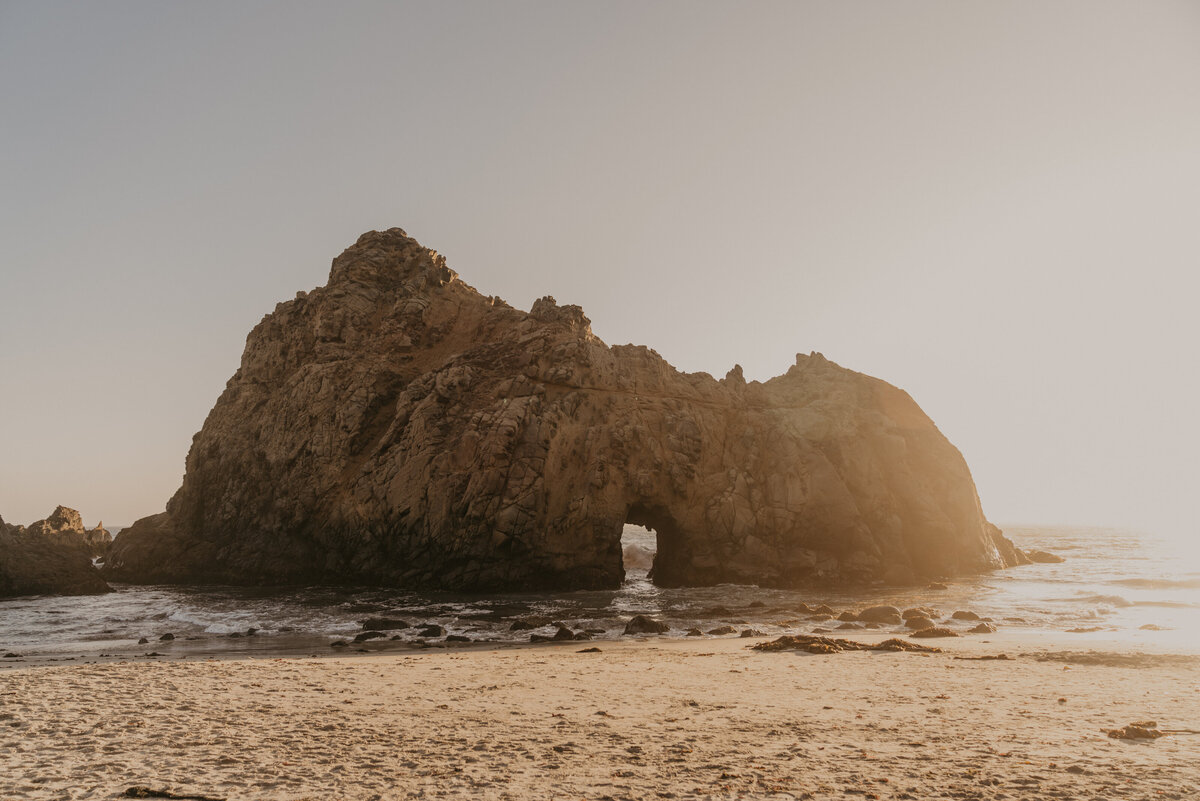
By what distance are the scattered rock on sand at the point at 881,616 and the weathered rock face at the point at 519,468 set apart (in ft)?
44.7

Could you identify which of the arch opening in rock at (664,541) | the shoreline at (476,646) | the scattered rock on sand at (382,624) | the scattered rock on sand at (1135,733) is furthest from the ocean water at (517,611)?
the scattered rock on sand at (1135,733)

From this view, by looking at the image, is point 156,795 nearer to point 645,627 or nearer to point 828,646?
point 828,646

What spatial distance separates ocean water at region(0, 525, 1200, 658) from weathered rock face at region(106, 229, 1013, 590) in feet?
10.3

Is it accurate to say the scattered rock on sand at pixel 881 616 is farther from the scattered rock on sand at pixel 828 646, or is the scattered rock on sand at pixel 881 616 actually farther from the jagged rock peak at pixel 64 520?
the jagged rock peak at pixel 64 520

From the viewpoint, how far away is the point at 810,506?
Result: 42250 mm

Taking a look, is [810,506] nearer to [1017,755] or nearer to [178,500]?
[1017,755]

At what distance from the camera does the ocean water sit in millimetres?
22859

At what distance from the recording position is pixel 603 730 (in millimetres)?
10438

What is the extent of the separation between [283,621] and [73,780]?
820 inches

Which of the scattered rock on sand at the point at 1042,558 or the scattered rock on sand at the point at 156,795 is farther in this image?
the scattered rock on sand at the point at 1042,558

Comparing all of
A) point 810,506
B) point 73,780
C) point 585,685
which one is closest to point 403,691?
point 585,685

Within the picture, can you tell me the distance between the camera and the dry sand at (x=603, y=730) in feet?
25.9

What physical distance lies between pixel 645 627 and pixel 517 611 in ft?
26.9

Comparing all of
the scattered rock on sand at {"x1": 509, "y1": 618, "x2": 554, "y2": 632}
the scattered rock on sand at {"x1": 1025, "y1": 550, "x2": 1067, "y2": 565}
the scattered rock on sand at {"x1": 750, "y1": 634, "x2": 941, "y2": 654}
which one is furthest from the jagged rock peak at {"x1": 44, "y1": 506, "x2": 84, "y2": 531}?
the scattered rock on sand at {"x1": 1025, "y1": 550, "x2": 1067, "y2": 565}
